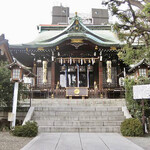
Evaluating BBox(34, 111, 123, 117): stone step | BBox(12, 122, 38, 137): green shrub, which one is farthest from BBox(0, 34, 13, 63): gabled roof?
BBox(12, 122, 38, 137): green shrub

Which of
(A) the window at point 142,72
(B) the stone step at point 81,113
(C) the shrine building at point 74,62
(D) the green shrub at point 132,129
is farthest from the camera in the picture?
(C) the shrine building at point 74,62

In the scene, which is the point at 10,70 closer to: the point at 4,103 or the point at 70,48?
the point at 4,103

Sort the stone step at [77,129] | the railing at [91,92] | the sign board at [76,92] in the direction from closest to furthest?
the stone step at [77,129] < the sign board at [76,92] < the railing at [91,92]

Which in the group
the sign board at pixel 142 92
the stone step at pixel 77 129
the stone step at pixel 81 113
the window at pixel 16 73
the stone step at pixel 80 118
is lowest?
the stone step at pixel 77 129

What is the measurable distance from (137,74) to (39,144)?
730 centimetres

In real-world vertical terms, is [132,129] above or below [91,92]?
below

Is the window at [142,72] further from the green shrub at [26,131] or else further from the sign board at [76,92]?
the green shrub at [26,131]

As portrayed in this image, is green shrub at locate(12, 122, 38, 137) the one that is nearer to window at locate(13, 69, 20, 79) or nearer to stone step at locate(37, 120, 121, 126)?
stone step at locate(37, 120, 121, 126)

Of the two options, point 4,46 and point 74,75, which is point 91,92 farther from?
point 4,46

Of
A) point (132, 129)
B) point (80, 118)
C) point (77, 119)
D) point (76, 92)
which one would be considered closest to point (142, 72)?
point (132, 129)

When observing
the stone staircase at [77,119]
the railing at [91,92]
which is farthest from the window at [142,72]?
the railing at [91,92]

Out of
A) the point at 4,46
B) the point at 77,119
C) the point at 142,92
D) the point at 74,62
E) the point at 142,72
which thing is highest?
the point at 4,46

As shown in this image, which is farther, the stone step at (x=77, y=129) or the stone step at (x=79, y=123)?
the stone step at (x=79, y=123)

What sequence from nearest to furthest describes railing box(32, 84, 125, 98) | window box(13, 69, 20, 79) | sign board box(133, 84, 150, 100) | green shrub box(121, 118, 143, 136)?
green shrub box(121, 118, 143, 136), sign board box(133, 84, 150, 100), window box(13, 69, 20, 79), railing box(32, 84, 125, 98)
